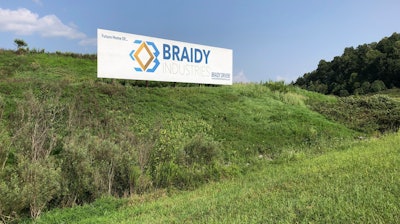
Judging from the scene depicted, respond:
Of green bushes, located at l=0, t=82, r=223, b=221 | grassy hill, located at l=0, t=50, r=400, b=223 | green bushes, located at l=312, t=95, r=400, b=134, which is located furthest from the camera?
green bushes, located at l=312, t=95, r=400, b=134

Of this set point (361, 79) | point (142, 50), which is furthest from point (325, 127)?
point (361, 79)

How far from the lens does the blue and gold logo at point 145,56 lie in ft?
49.5

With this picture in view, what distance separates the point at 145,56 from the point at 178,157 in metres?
7.63

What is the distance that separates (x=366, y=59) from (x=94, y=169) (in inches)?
2176

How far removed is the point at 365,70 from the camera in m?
54.8

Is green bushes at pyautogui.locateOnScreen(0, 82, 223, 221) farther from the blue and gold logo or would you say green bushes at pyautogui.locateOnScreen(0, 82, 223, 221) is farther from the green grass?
the blue and gold logo

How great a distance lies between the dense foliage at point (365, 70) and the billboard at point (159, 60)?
112 feet

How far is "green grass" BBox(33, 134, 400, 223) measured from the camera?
4102 mm

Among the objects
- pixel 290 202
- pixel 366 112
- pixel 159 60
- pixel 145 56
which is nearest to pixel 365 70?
pixel 366 112

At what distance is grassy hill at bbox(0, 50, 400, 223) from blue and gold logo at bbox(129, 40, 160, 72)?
962 mm

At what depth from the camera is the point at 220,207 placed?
538 cm

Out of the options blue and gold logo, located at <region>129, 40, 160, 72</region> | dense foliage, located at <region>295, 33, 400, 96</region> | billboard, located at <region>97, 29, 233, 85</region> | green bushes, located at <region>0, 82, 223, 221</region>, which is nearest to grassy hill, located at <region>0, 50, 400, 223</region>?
green bushes, located at <region>0, 82, 223, 221</region>

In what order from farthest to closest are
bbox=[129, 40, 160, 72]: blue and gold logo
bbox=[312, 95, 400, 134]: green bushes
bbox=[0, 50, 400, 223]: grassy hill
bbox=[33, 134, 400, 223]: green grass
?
bbox=[312, 95, 400, 134]: green bushes → bbox=[129, 40, 160, 72]: blue and gold logo → bbox=[0, 50, 400, 223]: grassy hill → bbox=[33, 134, 400, 223]: green grass

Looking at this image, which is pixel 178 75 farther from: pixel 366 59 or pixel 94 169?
pixel 366 59
